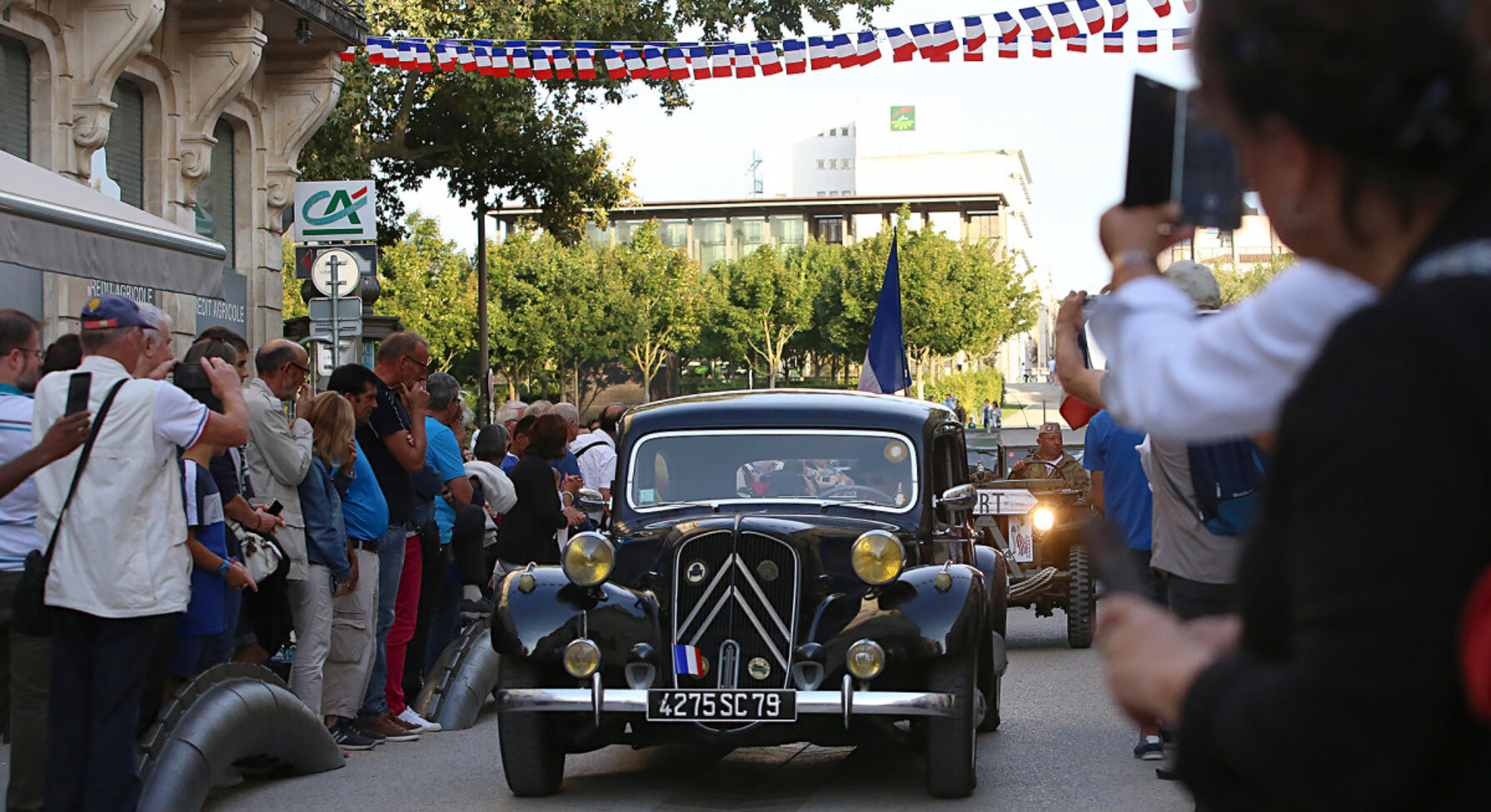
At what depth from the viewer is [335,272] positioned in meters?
14.4

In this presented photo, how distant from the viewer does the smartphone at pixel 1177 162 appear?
181cm

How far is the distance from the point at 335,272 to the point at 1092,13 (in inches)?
285

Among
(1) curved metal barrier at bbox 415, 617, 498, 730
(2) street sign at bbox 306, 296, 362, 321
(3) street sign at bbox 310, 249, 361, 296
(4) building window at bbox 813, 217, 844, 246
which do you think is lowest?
(1) curved metal barrier at bbox 415, 617, 498, 730

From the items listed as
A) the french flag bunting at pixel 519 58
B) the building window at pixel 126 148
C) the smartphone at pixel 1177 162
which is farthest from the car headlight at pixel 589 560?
the french flag bunting at pixel 519 58

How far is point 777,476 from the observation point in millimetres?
8516

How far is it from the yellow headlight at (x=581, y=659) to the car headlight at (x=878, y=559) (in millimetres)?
1211

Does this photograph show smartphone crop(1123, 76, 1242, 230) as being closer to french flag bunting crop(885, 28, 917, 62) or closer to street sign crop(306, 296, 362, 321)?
street sign crop(306, 296, 362, 321)

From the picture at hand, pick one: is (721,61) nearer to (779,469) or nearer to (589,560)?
(779,469)

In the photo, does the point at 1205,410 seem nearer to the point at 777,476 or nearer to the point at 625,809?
the point at 625,809

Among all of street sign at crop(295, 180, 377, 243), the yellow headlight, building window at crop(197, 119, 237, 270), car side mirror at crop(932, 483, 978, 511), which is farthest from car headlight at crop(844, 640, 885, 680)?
building window at crop(197, 119, 237, 270)

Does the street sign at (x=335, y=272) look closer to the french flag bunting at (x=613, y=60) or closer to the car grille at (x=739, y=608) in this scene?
the french flag bunting at (x=613, y=60)

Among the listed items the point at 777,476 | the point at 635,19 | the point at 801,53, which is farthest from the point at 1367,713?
the point at 635,19

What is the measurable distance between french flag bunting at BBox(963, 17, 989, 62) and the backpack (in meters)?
11.7

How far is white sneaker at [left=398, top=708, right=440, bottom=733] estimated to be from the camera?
9.31 m
